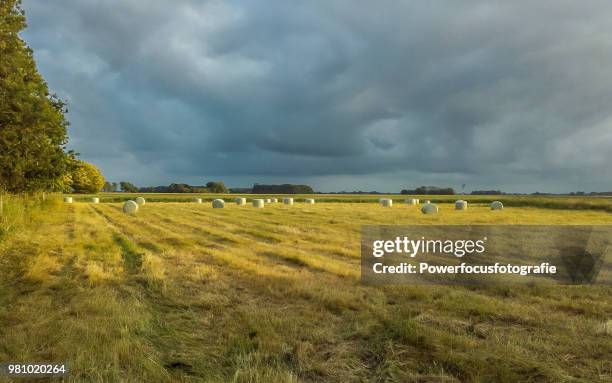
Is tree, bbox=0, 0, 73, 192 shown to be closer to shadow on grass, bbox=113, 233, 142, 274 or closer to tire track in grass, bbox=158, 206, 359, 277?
shadow on grass, bbox=113, 233, 142, 274

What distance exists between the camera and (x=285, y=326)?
6.54 meters

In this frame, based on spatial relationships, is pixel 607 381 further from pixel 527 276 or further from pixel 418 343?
pixel 527 276

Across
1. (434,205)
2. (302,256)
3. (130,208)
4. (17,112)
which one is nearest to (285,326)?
(302,256)

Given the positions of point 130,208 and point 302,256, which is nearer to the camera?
point 302,256

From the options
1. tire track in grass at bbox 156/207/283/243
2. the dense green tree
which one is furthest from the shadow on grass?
the dense green tree

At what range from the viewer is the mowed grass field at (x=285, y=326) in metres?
5.03

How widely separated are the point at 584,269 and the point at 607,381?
8.12m

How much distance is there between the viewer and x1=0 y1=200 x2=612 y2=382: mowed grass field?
5.03 meters

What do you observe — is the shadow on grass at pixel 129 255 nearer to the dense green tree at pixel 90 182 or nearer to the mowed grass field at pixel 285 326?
the mowed grass field at pixel 285 326

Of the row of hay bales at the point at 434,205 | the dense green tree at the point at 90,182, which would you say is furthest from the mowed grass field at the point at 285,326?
the dense green tree at the point at 90,182

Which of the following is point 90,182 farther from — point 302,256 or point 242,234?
point 302,256

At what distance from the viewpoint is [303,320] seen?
6902 mm

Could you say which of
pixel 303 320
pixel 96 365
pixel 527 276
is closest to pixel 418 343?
pixel 303 320

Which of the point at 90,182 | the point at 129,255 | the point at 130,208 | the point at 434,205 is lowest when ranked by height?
the point at 129,255
